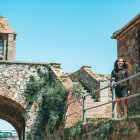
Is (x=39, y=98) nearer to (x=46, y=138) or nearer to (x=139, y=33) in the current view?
(x=46, y=138)

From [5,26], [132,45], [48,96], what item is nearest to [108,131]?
[132,45]

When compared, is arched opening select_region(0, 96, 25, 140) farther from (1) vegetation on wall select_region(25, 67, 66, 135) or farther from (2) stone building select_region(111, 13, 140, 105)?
(2) stone building select_region(111, 13, 140, 105)

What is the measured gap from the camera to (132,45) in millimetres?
11203

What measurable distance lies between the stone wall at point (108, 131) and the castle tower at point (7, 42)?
1493 centimetres

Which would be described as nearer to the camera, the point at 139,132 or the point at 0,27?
the point at 139,132

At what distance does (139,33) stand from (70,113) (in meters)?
3.90

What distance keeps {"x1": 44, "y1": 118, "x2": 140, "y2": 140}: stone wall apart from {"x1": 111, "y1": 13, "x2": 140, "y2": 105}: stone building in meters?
2.90

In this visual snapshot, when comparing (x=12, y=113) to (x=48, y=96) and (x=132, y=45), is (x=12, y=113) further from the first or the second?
(x=132, y=45)

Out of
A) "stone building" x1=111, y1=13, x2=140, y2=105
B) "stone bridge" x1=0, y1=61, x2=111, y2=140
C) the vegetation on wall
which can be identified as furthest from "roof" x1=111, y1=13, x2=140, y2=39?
the vegetation on wall

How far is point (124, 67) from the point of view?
7.79 meters

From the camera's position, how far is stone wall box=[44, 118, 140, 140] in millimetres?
5992

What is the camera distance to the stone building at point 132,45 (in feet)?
35.5

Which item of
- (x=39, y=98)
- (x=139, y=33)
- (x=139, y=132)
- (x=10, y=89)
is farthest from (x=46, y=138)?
(x=139, y=132)

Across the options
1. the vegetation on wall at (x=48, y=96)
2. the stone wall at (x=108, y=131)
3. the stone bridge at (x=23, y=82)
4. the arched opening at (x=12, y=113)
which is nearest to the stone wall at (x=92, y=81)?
the stone bridge at (x=23, y=82)
